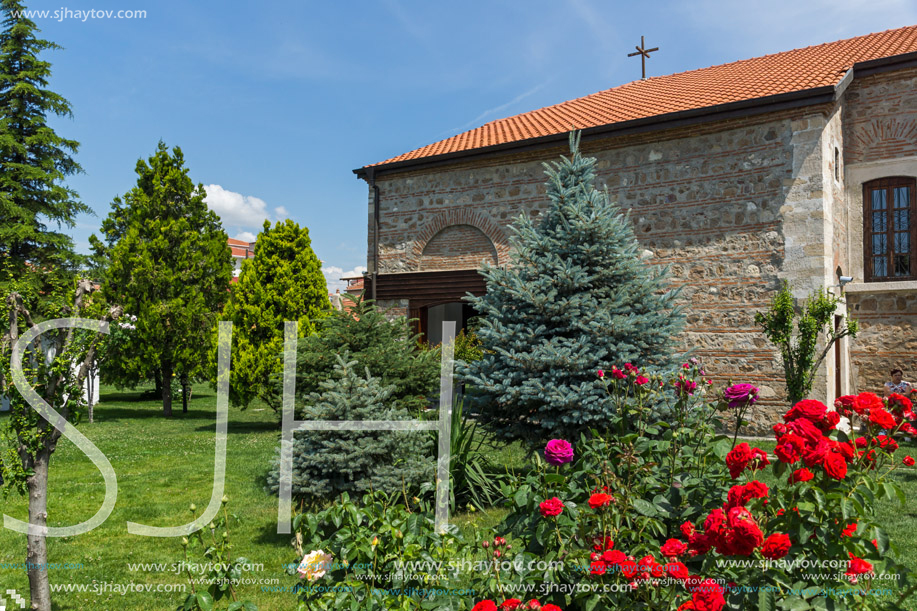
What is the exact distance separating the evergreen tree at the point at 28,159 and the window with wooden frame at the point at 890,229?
72.4 feet

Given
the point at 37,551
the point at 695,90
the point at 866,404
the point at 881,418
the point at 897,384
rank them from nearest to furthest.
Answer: the point at 881,418, the point at 866,404, the point at 37,551, the point at 897,384, the point at 695,90

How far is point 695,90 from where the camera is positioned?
12.3m

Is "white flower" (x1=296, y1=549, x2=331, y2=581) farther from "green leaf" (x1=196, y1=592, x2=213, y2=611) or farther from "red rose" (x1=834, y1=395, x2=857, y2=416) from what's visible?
"red rose" (x1=834, y1=395, x2=857, y2=416)

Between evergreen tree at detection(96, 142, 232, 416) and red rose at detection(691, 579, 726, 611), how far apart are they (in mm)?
15484

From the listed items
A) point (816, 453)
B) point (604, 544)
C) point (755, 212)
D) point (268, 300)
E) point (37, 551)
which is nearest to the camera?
point (816, 453)

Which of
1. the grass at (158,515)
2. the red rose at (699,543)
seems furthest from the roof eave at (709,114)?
the red rose at (699,543)

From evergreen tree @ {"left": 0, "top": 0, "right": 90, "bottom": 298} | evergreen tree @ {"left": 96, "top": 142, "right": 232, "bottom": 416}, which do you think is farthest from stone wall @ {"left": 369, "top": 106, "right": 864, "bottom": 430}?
evergreen tree @ {"left": 0, "top": 0, "right": 90, "bottom": 298}

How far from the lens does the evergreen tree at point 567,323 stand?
5.82 metres

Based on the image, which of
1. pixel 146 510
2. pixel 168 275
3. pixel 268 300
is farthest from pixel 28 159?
pixel 146 510

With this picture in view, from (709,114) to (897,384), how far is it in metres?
5.78

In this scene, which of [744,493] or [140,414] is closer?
[744,493]

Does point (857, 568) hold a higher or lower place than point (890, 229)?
lower

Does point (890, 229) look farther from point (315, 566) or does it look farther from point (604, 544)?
point (315, 566)

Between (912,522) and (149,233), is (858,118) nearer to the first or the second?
(912,522)
